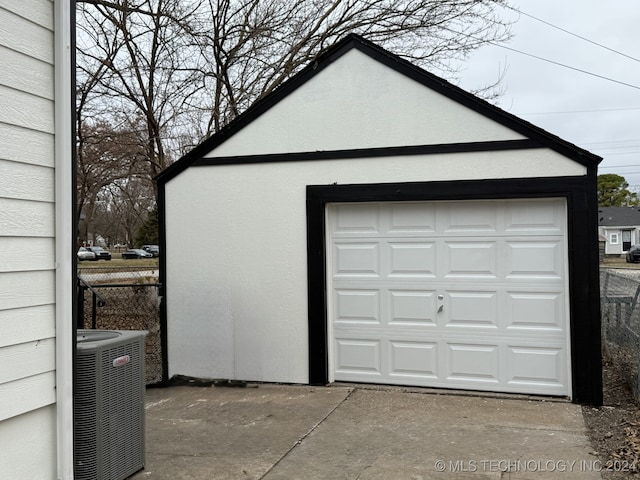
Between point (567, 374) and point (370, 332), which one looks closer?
point (567, 374)

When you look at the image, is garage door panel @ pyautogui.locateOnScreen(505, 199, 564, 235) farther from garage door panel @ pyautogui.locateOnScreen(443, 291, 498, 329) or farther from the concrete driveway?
the concrete driveway

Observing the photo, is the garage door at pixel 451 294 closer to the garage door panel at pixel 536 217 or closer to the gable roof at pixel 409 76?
the garage door panel at pixel 536 217

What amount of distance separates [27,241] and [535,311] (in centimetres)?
523

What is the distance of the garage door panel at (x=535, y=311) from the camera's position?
22.5ft

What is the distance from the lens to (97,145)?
13.6 metres

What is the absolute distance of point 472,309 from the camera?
282 inches

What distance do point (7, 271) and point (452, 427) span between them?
13.5 feet

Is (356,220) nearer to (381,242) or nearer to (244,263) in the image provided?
(381,242)

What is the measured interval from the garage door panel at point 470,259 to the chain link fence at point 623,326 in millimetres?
1677

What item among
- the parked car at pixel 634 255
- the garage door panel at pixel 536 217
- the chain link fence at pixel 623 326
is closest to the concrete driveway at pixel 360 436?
the chain link fence at pixel 623 326

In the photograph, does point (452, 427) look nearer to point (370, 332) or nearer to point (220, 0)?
point (370, 332)

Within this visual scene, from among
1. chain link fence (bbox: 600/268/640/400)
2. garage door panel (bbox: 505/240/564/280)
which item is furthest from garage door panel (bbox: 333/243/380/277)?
chain link fence (bbox: 600/268/640/400)

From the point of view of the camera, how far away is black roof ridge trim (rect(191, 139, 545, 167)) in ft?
22.6

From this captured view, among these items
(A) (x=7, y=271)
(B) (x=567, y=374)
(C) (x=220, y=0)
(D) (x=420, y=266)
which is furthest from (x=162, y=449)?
(C) (x=220, y=0)
